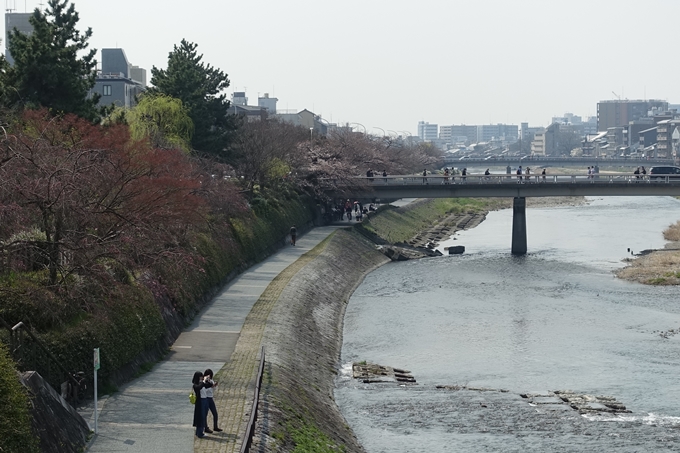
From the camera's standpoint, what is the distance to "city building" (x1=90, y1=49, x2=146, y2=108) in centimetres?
9712

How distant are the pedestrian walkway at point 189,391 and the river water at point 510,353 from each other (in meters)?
3.73

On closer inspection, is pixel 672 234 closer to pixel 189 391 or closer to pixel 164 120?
pixel 164 120

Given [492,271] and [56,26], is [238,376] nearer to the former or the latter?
[56,26]

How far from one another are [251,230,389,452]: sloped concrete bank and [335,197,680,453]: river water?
0.78 metres

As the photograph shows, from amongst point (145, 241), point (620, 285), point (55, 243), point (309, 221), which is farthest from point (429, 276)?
point (55, 243)

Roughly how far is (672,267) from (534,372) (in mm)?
28521

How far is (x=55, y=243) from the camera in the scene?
83.0 feet

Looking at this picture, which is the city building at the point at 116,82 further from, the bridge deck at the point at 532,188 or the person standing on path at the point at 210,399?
the person standing on path at the point at 210,399

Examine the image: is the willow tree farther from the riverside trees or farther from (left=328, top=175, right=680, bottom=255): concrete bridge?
(left=328, top=175, right=680, bottom=255): concrete bridge

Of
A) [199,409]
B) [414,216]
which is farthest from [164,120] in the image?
[414,216]

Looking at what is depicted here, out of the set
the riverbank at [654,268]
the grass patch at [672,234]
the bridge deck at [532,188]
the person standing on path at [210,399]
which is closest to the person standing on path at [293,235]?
the bridge deck at [532,188]

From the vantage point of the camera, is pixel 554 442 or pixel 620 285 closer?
pixel 554 442

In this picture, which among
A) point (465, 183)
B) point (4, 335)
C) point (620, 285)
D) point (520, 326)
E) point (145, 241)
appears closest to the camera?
point (4, 335)

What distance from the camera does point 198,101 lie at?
63438 mm
